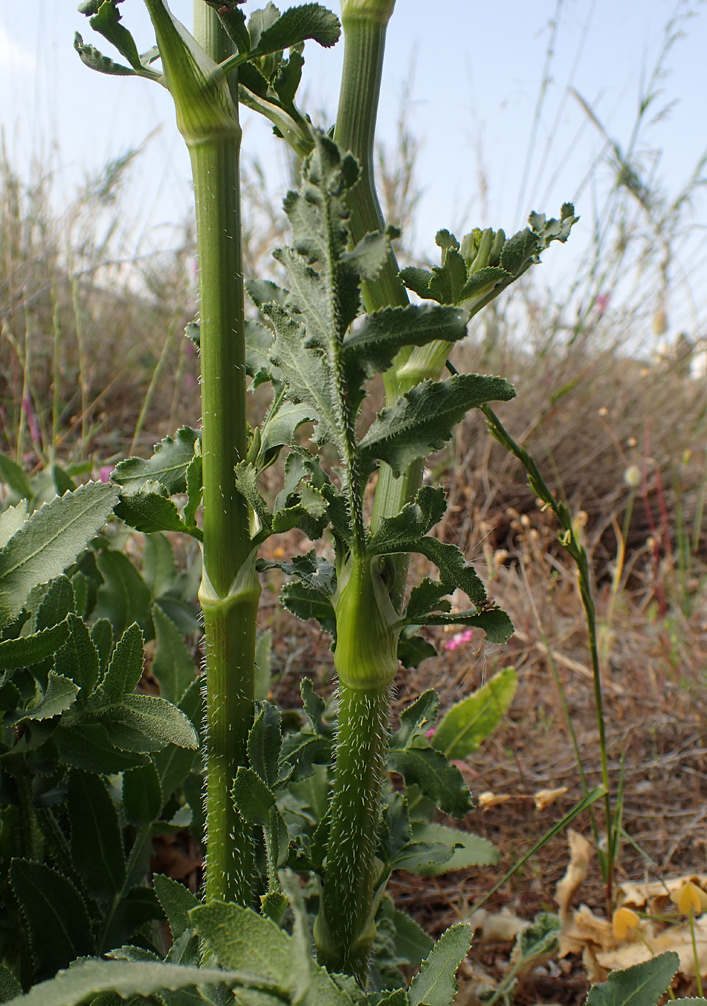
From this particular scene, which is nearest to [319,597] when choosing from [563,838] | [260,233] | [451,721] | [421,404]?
[421,404]

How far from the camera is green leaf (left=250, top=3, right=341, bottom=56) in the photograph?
47 centimetres

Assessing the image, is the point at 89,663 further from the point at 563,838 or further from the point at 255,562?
the point at 563,838

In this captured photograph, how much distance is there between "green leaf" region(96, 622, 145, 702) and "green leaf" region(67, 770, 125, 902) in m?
0.15

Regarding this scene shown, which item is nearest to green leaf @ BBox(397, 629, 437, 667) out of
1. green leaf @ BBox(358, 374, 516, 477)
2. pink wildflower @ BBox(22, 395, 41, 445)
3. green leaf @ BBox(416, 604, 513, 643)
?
green leaf @ BBox(416, 604, 513, 643)

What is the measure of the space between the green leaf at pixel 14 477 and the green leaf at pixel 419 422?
764 mm

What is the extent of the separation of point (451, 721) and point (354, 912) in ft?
1.75

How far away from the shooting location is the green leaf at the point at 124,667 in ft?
1.93

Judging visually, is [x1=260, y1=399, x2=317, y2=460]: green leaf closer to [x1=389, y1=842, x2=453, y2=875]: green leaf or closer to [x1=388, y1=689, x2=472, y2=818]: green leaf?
[x1=388, y1=689, x2=472, y2=818]: green leaf

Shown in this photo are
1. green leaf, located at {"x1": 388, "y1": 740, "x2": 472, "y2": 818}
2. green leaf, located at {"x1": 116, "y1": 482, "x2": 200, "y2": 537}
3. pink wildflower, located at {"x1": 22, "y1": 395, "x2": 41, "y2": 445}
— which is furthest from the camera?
pink wildflower, located at {"x1": 22, "y1": 395, "x2": 41, "y2": 445}

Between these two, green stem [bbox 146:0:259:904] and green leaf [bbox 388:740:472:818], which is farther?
green leaf [bbox 388:740:472:818]

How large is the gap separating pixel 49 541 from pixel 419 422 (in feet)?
0.93

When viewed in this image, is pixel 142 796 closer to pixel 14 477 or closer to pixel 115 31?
pixel 14 477

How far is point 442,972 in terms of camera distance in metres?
0.54

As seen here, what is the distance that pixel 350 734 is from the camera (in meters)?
0.57
